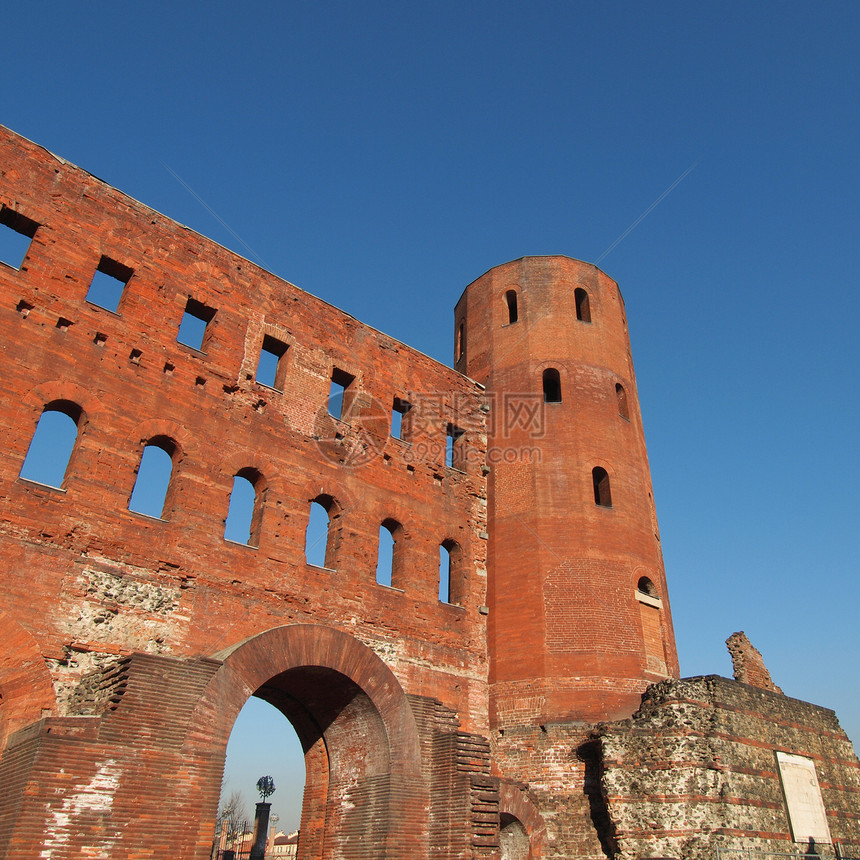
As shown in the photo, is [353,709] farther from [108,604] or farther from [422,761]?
[108,604]

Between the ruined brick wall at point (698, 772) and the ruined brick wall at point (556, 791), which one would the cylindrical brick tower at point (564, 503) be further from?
the ruined brick wall at point (698, 772)

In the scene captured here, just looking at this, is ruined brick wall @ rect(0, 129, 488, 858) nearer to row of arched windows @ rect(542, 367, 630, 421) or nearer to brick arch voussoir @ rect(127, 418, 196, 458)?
brick arch voussoir @ rect(127, 418, 196, 458)

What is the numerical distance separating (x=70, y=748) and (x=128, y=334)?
6045 millimetres

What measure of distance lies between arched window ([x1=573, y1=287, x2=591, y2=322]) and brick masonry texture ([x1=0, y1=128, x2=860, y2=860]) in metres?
3.26

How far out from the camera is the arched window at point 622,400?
18438mm

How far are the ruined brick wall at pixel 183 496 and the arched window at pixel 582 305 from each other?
6287 mm

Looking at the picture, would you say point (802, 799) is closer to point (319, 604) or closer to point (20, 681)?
point (319, 604)

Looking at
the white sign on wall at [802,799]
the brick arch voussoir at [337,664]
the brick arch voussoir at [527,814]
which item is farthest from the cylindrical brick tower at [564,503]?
the brick arch voussoir at [337,664]

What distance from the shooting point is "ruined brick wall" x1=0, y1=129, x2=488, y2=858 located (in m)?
8.84

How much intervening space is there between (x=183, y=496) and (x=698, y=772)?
31.3ft

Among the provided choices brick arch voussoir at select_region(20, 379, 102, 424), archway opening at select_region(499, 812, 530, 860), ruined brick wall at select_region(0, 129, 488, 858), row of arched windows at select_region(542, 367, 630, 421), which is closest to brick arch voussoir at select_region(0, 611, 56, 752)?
ruined brick wall at select_region(0, 129, 488, 858)

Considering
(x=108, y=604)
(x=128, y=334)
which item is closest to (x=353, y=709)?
(x=108, y=604)

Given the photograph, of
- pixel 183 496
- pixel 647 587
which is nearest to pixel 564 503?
pixel 647 587

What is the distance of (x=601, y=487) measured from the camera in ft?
56.1
